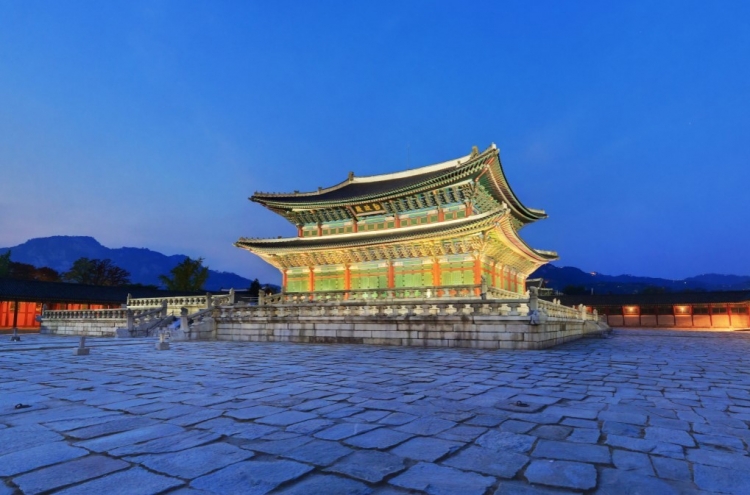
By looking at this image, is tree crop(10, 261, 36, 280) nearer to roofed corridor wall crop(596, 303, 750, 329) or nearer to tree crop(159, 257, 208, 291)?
tree crop(159, 257, 208, 291)

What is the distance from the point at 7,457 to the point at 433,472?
303 cm

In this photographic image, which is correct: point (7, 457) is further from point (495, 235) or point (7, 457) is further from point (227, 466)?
point (495, 235)

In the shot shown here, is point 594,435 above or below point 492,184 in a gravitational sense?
below

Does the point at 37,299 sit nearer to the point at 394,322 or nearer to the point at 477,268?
the point at 394,322

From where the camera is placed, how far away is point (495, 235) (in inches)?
888

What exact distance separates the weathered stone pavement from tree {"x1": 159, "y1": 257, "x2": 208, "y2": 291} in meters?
44.4

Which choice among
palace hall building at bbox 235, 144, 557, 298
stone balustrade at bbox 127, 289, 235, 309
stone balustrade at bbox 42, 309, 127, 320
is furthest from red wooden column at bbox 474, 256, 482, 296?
stone balustrade at bbox 42, 309, 127, 320

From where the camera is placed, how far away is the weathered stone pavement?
2.58 metres

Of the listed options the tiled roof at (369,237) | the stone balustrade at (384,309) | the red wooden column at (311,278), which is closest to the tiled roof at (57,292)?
the tiled roof at (369,237)

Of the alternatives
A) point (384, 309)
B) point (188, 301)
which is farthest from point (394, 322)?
point (188, 301)

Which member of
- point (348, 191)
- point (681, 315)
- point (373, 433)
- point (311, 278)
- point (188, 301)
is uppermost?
point (348, 191)

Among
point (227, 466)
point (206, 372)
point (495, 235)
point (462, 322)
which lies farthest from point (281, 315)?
point (227, 466)

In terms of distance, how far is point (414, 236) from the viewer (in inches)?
911

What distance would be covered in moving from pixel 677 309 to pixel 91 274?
228 feet
